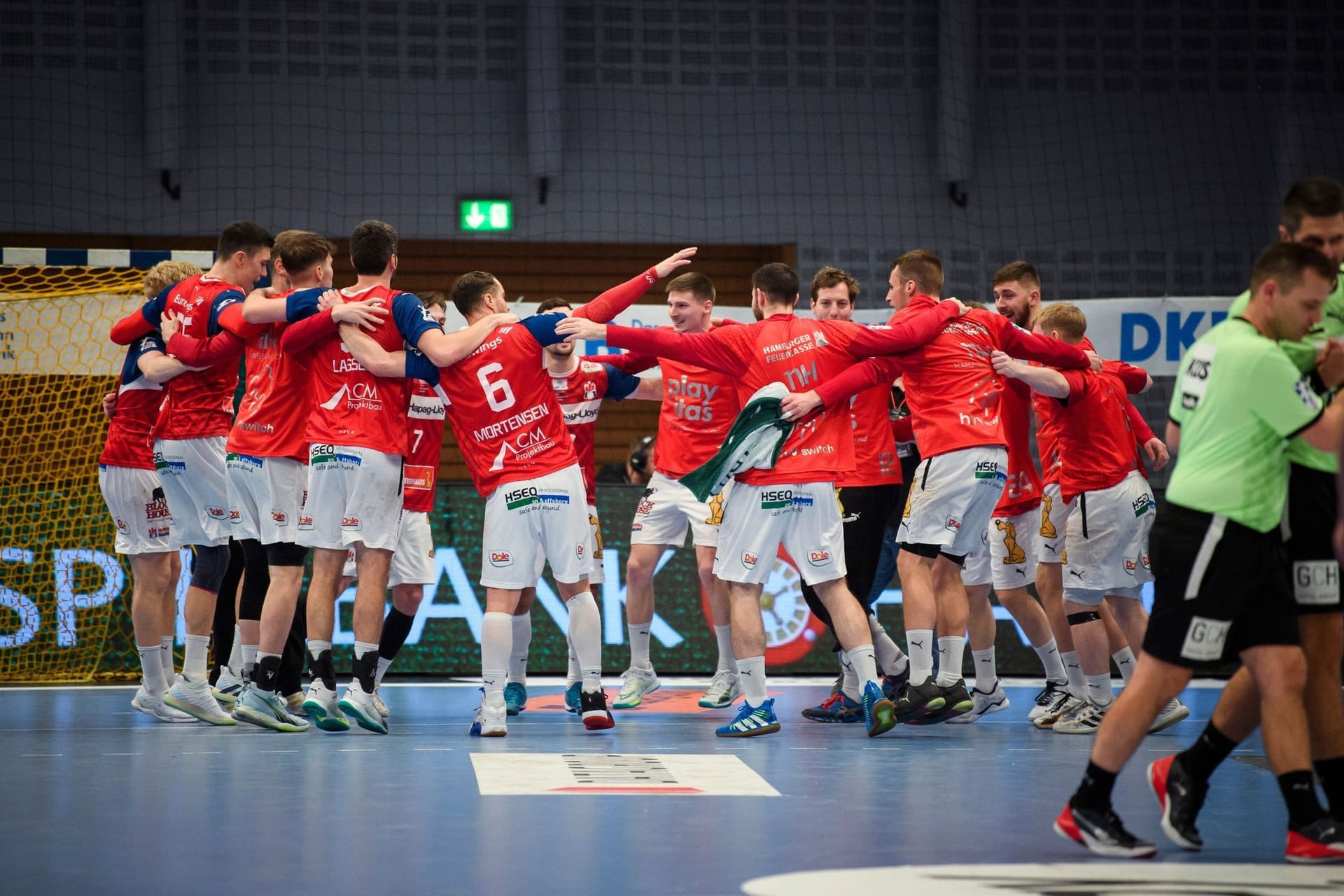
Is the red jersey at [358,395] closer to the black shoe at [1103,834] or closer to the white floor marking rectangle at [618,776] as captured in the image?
the white floor marking rectangle at [618,776]

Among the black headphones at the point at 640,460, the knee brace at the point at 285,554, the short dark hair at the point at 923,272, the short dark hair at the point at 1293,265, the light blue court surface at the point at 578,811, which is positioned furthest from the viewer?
the black headphones at the point at 640,460

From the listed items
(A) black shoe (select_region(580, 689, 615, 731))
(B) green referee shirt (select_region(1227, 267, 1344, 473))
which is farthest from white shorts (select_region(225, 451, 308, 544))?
(B) green referee shirt (select_region(1227, 267, 1344, 473))

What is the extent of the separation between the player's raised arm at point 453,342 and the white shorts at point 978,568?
3.06m

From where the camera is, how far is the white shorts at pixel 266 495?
7289 millimetres

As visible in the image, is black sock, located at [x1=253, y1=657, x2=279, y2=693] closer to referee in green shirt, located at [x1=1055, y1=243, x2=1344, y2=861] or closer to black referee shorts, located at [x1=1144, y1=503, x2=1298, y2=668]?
referee in green shirt, located at [x1=1055, y1=243, x2=1344, y2=861]

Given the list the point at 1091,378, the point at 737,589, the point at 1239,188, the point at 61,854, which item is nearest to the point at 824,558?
the point at 737,589

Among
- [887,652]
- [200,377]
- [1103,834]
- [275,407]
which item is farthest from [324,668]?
[1103,834]

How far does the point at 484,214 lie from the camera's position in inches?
581

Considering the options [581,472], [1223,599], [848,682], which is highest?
[581,472]

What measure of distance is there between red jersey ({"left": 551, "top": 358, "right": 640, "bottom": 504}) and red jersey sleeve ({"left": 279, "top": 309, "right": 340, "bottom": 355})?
1.37m

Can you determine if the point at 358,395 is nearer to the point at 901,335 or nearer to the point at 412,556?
the point at 412,556

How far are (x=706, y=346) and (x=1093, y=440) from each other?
2155mm

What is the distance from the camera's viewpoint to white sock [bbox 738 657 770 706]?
6.92 metres

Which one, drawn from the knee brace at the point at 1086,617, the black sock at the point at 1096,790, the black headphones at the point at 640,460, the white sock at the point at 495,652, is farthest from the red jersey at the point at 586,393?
the black sock at the point at 1096,790
